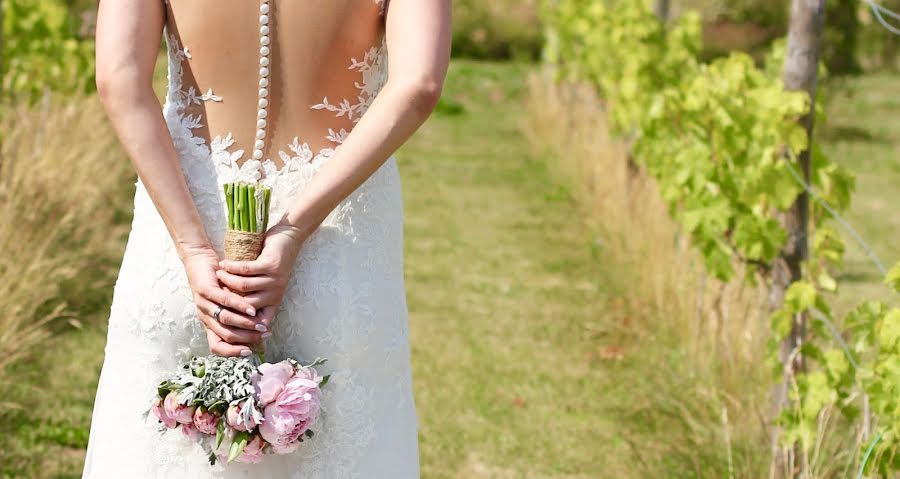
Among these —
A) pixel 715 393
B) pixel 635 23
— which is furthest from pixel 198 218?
pixel 635 23

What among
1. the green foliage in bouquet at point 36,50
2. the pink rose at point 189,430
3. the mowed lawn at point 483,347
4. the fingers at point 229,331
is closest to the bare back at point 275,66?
the fingers at point 229,331

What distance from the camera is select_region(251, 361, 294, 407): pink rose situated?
2.13 metres

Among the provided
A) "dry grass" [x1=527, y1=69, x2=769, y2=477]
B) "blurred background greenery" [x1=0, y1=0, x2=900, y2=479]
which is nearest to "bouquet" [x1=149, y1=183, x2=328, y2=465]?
"blurred background greenery" [x1=0, y1=0, x2=900, y2=479]

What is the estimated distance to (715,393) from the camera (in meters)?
4.38

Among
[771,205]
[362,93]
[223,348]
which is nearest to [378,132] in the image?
[362,93]

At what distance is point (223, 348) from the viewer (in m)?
2.19

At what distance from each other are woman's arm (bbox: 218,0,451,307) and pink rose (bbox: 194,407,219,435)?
8.9 inches

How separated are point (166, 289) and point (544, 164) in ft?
29.0

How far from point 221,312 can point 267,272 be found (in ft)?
0.37

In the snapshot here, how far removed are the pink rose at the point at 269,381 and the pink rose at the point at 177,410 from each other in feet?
0.44

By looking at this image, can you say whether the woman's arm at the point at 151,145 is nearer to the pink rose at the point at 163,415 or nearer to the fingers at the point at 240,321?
the fingers at the point at 240,321

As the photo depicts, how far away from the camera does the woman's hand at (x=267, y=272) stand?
2.17 m

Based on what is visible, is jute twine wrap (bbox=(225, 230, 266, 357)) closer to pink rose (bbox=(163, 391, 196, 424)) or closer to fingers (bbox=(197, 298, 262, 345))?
fingers (bbox=(197, 298, 262, 345))

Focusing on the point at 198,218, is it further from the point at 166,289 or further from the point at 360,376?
the point at 360,376
